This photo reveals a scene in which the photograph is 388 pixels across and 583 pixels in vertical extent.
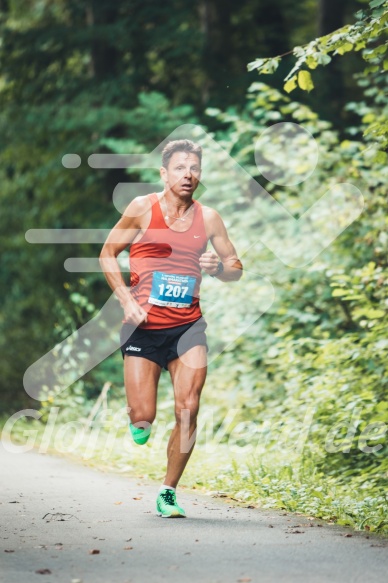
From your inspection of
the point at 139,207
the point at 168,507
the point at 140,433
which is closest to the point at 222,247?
the point at 139,207

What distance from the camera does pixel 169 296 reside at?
678 cm

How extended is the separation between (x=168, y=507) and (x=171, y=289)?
1.35 m

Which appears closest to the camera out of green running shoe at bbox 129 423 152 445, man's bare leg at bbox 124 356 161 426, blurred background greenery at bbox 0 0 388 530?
man's bare leg at bbox 124 356 161 426

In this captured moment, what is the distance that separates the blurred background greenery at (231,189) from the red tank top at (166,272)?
1566 millimetres

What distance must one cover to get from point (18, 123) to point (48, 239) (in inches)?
99.7

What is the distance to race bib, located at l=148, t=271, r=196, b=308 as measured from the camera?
677 centimetres

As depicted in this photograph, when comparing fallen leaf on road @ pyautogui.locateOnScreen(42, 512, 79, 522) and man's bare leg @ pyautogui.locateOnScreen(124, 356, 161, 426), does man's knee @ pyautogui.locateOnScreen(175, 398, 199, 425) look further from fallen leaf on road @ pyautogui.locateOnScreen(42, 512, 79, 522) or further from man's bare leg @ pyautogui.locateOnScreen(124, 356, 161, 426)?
fallen leaf on road @ pyautogui.locateOnScreen(42, 512, 79, 522)

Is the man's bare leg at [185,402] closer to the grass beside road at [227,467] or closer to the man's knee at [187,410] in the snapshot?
the man's knee at [187,410]

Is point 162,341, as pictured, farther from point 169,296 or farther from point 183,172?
point 183,172

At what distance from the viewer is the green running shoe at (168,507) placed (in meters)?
6.66

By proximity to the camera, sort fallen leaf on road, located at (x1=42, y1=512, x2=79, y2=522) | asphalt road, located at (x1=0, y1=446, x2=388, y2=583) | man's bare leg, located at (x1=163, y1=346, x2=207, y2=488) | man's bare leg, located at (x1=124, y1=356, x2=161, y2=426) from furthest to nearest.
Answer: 1. man's bare leg, located at (x1=124, y1=356, x2=161, y2=426)
2. man's bare leg, located at (x1=163, y1=346, x2=207, y2=488)
3. fallen leaf on road, located at (x1=42, y1=512, x2=79, y2=522)
4. asphalt road, located at (x1=0, y1=446, x2=388, y2=583)

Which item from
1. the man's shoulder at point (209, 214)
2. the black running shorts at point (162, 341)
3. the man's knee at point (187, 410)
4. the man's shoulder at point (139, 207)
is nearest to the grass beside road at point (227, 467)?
the man's knee at point (187, 410)

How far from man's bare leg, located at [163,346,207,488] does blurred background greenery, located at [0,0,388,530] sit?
0.93 metres

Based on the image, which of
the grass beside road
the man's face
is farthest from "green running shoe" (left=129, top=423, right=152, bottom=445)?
the man's face
